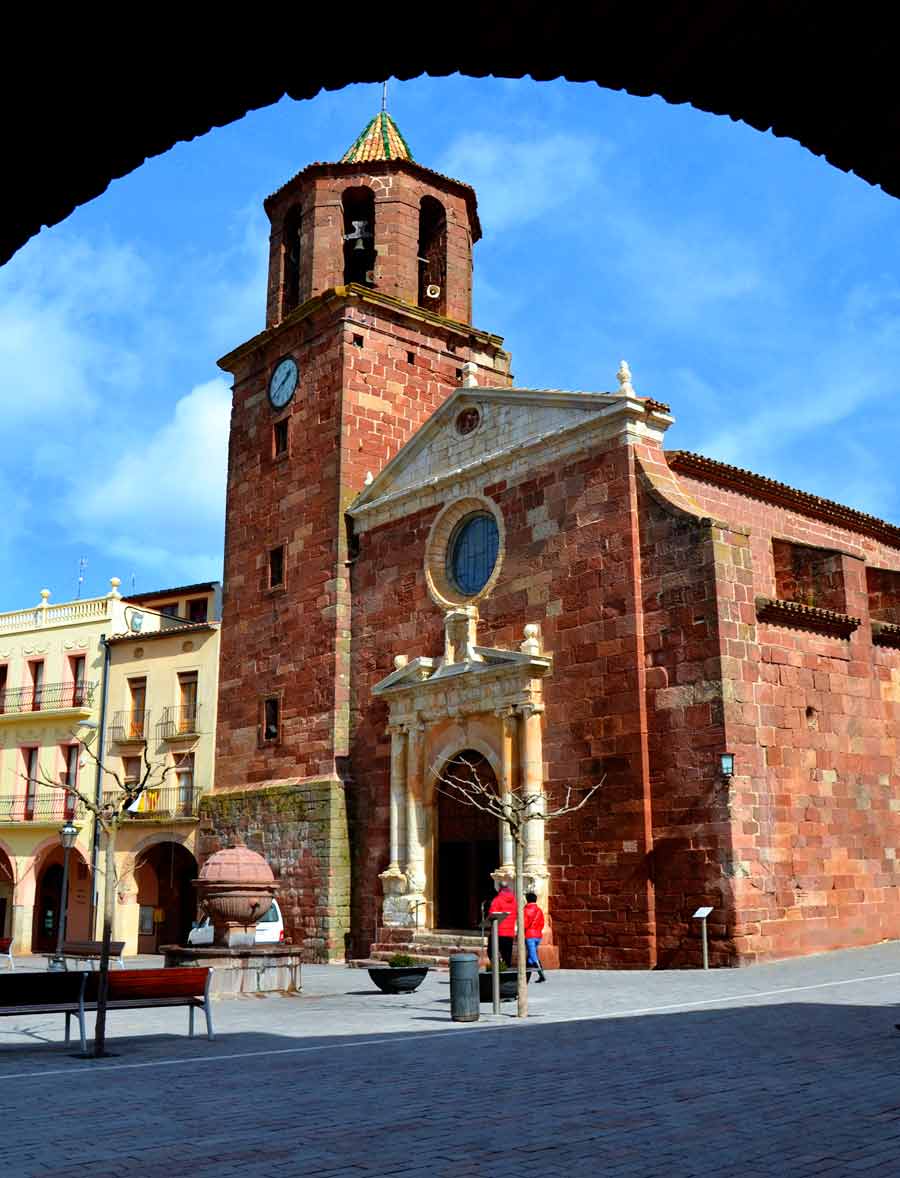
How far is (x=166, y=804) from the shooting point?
111 ft

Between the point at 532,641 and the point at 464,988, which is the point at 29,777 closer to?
the point at 532,641

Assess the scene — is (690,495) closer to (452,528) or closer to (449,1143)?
(452,528)

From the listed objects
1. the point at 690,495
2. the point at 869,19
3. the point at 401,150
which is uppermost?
the point at 401,150

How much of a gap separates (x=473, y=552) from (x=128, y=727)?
16369 millimetres

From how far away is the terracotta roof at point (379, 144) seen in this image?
27.8 m

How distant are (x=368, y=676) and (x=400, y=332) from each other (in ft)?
26.3

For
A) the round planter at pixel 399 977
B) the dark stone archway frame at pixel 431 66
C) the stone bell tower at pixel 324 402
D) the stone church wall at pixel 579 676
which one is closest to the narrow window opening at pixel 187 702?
the stone bell tower at pixel 324 402

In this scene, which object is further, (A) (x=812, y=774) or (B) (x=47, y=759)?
(B) (x=47, y=759)

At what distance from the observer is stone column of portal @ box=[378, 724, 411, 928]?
22.5 metres

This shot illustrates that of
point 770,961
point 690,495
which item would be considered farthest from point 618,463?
point 770,961

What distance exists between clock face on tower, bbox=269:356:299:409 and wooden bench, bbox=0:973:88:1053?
19.0 meters

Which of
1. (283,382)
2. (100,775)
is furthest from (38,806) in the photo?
(283,382)

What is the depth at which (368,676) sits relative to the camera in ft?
81.9

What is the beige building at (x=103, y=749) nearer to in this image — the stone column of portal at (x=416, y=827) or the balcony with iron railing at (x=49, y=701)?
the balcony with iron railing at (x=49, y=701)
